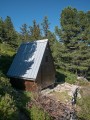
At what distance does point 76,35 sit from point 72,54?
158 inches

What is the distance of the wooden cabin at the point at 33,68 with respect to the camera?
2045cm

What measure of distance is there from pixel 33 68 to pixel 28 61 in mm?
1611

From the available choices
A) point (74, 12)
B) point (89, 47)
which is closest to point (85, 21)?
point (74, 12)

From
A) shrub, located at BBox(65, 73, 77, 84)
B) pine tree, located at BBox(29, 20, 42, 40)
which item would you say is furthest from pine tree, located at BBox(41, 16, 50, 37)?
shrub, located at BBox(65, 73, 77, 84)

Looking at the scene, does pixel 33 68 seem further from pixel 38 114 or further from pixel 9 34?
pixel 9 34

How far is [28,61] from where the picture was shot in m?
21.9

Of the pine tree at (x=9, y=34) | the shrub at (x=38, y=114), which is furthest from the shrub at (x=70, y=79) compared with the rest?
the pine tree at (x=9, y=34)

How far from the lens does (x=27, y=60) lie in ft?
72.4

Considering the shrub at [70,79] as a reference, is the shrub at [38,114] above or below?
below

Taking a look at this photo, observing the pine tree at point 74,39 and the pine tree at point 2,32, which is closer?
the pine tree at point 74,39

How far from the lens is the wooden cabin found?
67.1 feet

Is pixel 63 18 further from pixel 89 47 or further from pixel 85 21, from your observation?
pixel 89 47

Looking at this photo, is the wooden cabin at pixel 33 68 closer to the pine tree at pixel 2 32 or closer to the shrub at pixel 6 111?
the shrub at pixel 6 111

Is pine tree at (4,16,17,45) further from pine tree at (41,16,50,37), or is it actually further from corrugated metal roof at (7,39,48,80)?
corrugated metal roof at (7,39,48,80)
